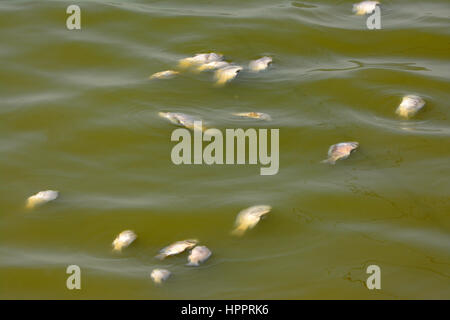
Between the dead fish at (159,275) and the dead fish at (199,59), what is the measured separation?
93.2 inches


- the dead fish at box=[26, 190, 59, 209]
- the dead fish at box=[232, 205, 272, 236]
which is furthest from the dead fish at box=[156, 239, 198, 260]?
the dead fish at box=[26, 190, 59, 209]

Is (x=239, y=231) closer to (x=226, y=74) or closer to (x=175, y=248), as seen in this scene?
(x=175, y=248)

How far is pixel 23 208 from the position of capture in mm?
4266

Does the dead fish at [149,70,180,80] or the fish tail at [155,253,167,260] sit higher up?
the dead fish at [149,70,180,80]

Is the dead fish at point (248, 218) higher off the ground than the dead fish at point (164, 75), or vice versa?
the dead fish at point (164, 75)

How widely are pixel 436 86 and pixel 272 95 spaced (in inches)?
52.3

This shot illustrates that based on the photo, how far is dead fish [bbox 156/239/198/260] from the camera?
3.85 metres

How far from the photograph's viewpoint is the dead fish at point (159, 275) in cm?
368

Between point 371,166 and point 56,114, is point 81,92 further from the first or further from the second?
point 371,166

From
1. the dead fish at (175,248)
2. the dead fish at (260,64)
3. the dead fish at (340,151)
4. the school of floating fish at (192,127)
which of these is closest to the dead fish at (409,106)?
the school of floating fish at (192,127)

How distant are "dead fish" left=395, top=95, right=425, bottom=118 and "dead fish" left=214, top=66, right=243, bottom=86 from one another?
1.27 m

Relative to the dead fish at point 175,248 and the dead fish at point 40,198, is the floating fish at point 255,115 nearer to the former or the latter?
the dead fish at point 175,248

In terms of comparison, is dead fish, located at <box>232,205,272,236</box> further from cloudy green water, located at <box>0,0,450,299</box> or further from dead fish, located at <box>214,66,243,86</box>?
dead fish, located at <box>214,66,243,86</box>
